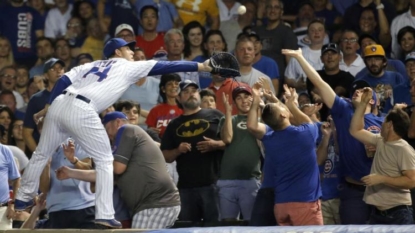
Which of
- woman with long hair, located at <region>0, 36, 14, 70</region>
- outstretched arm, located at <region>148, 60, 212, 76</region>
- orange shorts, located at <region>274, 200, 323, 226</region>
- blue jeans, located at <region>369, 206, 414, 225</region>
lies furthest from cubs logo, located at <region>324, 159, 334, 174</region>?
woman with long hair, located at <region>0, 36, 14, 70</region>

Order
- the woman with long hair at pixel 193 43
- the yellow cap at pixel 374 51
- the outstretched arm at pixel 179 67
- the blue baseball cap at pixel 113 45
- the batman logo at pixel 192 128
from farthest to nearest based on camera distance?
the woman with long hair at pixel 193 43, the yellow cap at pixel 374 51, the batman logo at pixel 192 128, the blue baseball cap at pixel 113 45, the outstretched arm at pixel 179 67

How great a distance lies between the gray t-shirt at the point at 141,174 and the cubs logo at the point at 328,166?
5.56 ft

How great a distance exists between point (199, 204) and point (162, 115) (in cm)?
169

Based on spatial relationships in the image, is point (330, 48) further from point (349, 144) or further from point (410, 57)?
point (349, 144)

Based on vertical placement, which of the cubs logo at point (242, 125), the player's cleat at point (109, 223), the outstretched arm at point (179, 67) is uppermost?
the outstretched arm at point (179, 67)

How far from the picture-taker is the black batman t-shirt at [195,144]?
12.2 m

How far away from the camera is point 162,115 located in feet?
44.2

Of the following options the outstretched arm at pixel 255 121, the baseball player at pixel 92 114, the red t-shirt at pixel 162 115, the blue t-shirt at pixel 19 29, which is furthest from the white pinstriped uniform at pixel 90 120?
the blue t-shirt at pixel 19 29

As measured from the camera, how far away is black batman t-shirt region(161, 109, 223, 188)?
480 inches

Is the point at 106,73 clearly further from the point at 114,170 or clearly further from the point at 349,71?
the point at 349,71

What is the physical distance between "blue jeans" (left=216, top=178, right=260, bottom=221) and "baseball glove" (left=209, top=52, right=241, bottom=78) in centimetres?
159

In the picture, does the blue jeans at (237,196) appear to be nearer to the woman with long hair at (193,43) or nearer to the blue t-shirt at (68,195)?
the blue t-shirt at (68,195)

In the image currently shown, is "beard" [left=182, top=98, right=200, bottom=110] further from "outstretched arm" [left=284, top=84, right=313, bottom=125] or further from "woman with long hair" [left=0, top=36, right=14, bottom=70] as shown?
"woman with long hair" [left=0, top=36, right=14, bottom=70]

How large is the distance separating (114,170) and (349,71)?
181 inches
